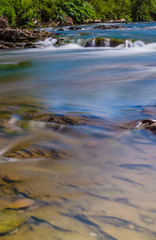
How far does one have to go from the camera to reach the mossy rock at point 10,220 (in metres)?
0.98

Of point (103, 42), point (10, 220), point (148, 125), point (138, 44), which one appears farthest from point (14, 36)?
point (10, 220)

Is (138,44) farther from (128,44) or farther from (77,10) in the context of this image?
(77,10)

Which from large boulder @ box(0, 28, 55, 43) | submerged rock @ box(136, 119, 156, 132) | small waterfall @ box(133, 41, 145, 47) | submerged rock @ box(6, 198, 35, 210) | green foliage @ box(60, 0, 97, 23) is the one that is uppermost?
green foliage @ box(60, 0, 97, 23)

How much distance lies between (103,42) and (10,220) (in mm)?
10660

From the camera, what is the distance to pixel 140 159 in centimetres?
158

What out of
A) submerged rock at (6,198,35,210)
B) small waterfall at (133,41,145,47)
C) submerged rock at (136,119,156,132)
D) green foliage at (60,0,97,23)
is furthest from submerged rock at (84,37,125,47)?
green foliage at (60,0,97,23)

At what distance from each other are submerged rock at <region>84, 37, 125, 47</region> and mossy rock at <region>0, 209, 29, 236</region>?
10.3 metres

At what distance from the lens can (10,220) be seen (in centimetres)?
103

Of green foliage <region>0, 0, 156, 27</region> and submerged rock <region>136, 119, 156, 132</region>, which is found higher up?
green foliage <region>0, 0, 156, 27</region>

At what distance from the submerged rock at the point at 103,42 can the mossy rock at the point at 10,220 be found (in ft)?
33.8

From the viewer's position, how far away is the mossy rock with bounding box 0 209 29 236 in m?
0.98

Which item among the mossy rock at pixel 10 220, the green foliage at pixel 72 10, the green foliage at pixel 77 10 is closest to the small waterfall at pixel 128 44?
the green foliage at pixel 72 10

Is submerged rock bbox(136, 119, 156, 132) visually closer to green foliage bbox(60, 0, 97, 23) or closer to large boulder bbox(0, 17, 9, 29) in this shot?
large boulder bbox(0, 17, 9, 29)

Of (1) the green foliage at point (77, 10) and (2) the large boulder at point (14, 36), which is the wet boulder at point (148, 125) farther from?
(1) the green foliage at point (77, 10)
